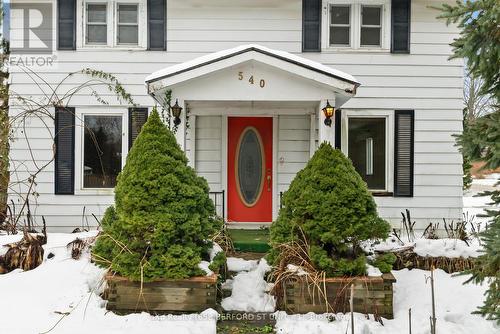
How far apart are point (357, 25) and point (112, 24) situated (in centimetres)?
437

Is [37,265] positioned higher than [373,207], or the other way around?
[373,207]

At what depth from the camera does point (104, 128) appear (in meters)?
7.17

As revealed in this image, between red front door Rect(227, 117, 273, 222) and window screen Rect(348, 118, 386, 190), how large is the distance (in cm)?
150

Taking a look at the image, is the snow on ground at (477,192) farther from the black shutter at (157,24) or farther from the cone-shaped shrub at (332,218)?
the black shutter at (157,24)

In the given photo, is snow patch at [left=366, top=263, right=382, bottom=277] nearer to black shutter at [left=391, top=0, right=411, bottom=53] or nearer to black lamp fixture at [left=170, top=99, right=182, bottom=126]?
black lamp fixture at [left=170, top=99, right=182, bottom=126]

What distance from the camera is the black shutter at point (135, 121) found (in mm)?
7086

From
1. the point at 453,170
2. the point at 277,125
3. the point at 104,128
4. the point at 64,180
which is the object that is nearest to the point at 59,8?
the point at 104,128

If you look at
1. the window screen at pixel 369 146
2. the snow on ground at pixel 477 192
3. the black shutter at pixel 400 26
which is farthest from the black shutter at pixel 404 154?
the snow on ground at pixel 477 192

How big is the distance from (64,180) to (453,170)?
22.7 feet

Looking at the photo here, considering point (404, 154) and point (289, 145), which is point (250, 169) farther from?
point (404, 154)

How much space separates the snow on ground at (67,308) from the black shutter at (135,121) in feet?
8.95

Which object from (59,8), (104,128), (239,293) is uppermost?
(59,8)

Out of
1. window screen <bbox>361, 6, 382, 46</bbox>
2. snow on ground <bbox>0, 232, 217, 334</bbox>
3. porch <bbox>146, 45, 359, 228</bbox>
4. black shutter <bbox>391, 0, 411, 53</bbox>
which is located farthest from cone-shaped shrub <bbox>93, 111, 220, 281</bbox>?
black shutter <bbox>391, 0, 411, 53</bbox>

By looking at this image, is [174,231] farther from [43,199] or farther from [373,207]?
Answer: [43,199]
